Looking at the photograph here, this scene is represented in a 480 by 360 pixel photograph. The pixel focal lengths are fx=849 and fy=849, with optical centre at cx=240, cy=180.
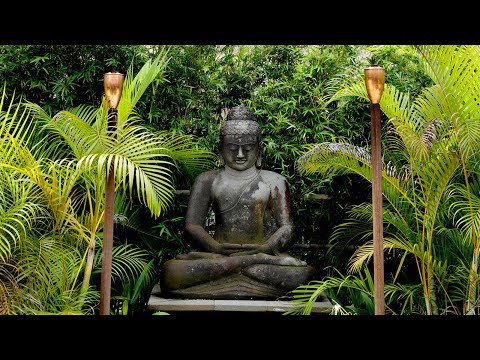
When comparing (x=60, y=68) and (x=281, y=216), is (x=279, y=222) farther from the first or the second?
(x=60, y=68)

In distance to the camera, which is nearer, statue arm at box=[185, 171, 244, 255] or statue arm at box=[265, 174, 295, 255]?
statue arm at box=[265, 174, 295, 255]

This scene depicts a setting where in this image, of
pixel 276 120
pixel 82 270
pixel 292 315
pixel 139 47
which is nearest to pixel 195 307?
pixel 292 315

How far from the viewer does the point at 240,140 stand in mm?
7457

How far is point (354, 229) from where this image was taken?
26.1ft

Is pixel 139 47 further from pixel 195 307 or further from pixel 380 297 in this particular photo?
pixel 380 297

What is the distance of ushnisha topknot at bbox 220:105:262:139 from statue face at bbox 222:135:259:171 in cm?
4

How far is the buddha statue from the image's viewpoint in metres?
7.07

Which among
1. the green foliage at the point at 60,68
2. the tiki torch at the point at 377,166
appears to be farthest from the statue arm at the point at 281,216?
the green foliage at the point at 60,68

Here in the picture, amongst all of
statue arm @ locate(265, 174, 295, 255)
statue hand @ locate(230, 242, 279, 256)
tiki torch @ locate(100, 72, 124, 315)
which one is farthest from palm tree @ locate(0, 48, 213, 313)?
statue arm @ locate(265, 174, 295, 255)

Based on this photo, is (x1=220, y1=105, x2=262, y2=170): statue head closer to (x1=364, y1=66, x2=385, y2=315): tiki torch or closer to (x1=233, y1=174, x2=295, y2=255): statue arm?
(x1=233, y1=174, x2=295, y2=255): statue arm

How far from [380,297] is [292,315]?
0.94m

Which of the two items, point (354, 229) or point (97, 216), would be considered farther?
point (354, 229)

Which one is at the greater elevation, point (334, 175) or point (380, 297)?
point (334, 175)

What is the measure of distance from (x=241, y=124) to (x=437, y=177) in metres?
1.75
